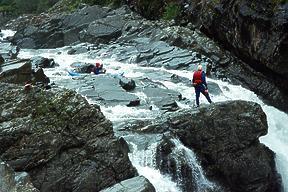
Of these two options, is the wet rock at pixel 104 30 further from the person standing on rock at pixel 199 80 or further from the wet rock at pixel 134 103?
the person standing on rock at pixel 199 80

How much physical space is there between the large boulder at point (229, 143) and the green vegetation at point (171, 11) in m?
20.8

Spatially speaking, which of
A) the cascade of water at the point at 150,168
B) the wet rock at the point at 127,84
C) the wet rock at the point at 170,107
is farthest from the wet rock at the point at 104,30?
the cascade of water at the point at 150,168

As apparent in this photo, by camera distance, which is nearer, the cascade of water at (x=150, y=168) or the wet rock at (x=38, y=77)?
the cascade of water at (x=150, y=168)

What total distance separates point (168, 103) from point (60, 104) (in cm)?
809

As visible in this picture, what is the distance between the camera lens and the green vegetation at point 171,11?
115ft

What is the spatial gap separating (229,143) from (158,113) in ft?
13.3

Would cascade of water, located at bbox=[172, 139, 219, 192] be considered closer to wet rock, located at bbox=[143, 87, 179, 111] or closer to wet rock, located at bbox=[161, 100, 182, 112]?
wet rock, located at bbox=[161, 100, 182, 112]

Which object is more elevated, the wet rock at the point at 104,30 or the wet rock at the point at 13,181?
the wet rock at the point at 13,181

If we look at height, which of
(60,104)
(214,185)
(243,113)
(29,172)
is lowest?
(214,185)

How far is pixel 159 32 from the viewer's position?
106 feet

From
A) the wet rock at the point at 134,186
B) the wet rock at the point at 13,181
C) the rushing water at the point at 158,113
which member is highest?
the wet rock at the point at 13,181

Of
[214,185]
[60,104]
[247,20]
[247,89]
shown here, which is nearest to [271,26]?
[247,20]

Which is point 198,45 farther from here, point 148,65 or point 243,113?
point 243,113

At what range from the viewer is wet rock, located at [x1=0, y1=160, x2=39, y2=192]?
9347mm
